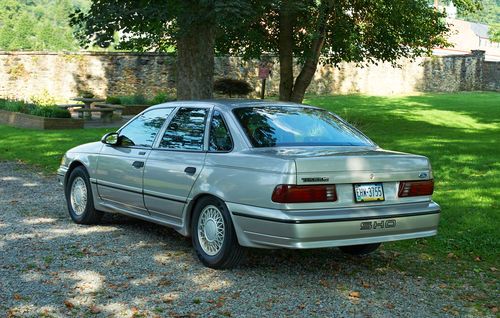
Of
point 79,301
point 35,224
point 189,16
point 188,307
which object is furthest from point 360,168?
point 189,16

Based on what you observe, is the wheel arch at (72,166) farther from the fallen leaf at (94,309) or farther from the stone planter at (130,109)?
the stone planter at (130,109)

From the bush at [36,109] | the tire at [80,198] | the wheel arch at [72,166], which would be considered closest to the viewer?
the tire at [80,198]

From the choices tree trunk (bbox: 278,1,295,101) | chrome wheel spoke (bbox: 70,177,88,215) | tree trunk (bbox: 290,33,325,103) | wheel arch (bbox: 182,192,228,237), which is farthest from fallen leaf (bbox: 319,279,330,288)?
tree trunk (bbox: 278,1,295,101)

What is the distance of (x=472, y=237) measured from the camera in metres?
8.28

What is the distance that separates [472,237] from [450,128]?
16.7 metres

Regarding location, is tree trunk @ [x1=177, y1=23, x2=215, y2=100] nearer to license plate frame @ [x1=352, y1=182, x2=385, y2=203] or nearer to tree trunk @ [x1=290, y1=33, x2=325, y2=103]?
tree trunk @ [x1=290, y1=33, x2=325, y2=103]

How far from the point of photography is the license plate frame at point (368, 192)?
6176 millimetres

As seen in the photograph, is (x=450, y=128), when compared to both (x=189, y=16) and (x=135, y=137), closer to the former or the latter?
(x=189, y=16)

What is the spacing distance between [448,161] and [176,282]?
9807 mm

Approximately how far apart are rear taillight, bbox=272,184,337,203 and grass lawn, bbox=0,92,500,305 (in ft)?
4.86

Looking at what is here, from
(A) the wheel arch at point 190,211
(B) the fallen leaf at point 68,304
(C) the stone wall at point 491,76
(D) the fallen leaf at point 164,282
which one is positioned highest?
(C) the stone wall at point 491,76

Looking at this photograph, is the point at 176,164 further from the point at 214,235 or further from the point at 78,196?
the point at 78,196

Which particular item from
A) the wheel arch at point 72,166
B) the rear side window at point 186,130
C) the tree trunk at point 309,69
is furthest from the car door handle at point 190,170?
the tree trunk at point 309,69

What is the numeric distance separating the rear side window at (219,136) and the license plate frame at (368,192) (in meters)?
1.26
